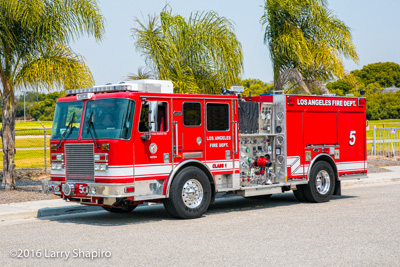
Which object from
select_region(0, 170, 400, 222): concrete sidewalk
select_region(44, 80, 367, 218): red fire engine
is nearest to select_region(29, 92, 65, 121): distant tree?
select_region(0, 170, 400, 222): concrete sidewalk

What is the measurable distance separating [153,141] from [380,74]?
125 meters

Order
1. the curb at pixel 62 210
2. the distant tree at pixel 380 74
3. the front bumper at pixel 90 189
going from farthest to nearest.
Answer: the distant tree at pixel 380 74, the curb at pixel 62 210, the front bumper at pixel 90 189

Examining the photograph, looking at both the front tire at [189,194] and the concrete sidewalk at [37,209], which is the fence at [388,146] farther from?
the concrete sidewalk at [37,209]

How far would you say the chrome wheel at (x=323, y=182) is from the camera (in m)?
13.4

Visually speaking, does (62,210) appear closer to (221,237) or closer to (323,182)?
(221,237)

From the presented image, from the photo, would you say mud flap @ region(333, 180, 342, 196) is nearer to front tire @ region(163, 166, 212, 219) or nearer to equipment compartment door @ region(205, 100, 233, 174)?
equipment compartment door @ region(205, 100, 233, 174)

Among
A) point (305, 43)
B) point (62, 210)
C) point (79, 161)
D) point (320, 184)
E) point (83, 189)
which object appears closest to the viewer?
point (83, 189)

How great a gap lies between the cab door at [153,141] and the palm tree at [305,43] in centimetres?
878

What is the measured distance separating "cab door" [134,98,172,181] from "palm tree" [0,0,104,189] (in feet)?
15.4

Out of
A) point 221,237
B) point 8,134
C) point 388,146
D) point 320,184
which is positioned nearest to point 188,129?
point 221,237

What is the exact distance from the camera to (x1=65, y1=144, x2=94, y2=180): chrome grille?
10336mm

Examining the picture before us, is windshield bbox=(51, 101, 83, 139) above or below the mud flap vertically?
above

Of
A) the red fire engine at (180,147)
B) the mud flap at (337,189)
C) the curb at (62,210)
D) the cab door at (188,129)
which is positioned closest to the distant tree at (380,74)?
the mud flap at (337,189)

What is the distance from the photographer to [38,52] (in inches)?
575
